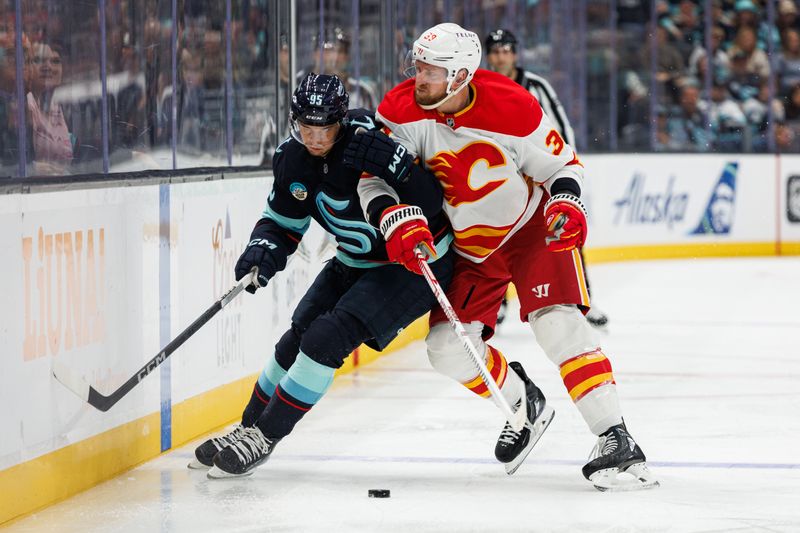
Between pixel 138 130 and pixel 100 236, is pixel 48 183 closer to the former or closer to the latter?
pixel 100 236

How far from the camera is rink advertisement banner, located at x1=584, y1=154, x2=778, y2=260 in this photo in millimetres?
10695

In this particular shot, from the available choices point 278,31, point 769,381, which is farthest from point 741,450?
point 278,31

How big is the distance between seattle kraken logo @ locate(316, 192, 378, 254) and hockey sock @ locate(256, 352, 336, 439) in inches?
13.9

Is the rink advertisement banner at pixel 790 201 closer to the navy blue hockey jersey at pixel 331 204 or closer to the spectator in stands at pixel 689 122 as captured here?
the spectator in stands at pixel 689 122

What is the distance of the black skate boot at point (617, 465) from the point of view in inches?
144

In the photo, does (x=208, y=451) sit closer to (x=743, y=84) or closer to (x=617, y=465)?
(x=617, y=465)

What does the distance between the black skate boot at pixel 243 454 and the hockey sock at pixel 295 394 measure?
25 millimetres

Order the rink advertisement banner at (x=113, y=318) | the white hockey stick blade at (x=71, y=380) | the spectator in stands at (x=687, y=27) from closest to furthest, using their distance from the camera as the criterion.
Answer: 1. the rink advertisement banner at (x=113, y=318)
2. the white hockey stick blade at (x=71, y=380)
3. the spectator in stands at (x=687, y=27)

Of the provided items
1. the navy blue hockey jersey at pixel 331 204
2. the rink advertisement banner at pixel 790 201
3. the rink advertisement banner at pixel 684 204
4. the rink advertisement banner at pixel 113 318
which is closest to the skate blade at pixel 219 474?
the rink advertisement banner at pixel 113 318

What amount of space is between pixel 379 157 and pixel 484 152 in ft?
0.94

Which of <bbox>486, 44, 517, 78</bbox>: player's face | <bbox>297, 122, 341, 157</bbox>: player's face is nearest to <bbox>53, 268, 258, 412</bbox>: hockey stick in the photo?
<bbox>297, 122, 341, 157</bbox>: player's face

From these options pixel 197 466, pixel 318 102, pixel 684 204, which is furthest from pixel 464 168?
pixel 684 204

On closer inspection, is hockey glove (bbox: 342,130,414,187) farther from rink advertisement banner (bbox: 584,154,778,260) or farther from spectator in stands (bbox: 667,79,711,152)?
spectator in stands (bbox: 667,79,711,152)

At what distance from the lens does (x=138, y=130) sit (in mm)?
4355
